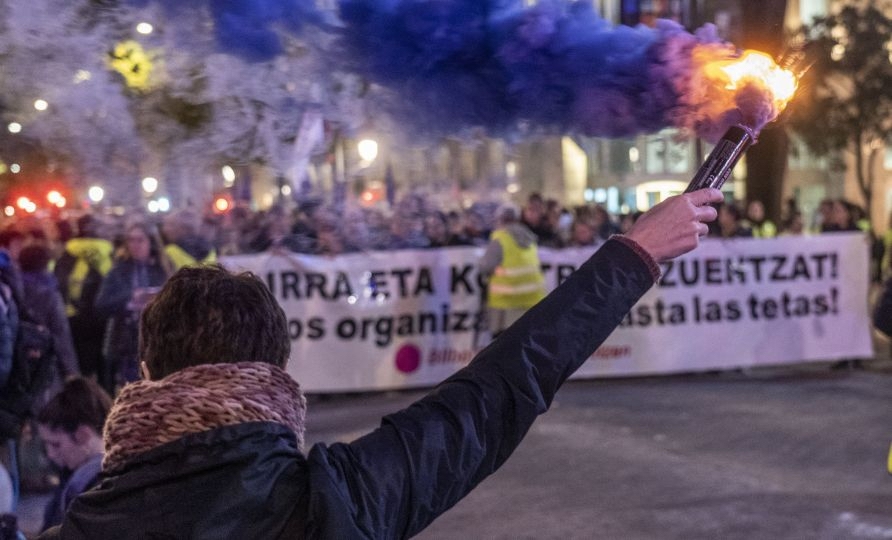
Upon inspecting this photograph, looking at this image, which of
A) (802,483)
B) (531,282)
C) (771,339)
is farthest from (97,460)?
(771,339)

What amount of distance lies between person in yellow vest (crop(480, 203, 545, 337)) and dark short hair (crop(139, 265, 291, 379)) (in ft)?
28.5

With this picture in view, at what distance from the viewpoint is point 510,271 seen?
414 inches

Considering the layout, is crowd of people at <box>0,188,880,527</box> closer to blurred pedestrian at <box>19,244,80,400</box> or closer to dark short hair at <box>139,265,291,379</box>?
blurred pedestrian at <box>19,244,80,400</box>

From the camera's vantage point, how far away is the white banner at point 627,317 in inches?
433

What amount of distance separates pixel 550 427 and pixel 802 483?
7.92ft

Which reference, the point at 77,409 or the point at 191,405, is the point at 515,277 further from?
the point at 191,405

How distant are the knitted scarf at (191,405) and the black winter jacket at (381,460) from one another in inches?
0.7

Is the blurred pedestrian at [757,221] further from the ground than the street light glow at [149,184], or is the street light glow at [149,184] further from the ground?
the street light glow at [149,184]

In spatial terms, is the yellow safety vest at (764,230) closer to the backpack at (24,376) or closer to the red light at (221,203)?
the red light at (221,203)

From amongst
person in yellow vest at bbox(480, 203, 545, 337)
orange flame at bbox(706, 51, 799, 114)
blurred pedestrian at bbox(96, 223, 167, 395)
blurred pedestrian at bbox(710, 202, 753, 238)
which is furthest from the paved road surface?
orange flame at bbox(706, 51, 799, 114)

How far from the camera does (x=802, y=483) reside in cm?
717

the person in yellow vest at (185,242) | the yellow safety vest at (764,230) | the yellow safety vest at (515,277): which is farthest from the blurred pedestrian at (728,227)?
the person in yellow vest at (185,242)

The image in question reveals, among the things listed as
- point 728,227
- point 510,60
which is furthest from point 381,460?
point 728,227

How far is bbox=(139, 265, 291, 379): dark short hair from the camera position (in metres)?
Answer: 1.75
